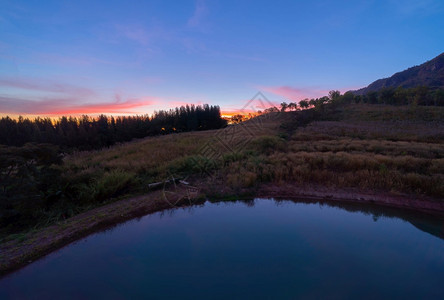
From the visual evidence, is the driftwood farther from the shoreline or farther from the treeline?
the treeline

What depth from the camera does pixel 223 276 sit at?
3.35 metres

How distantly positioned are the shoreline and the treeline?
2045 cm

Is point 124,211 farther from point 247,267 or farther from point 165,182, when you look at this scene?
point 247,267

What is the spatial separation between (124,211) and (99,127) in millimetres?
37625

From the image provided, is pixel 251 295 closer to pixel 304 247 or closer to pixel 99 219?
pixel 304 247

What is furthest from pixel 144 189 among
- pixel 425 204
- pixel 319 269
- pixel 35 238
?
pixel 425 204

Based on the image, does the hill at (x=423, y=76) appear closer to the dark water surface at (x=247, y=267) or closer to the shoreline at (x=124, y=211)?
the shoreline at (x=124, y=211)

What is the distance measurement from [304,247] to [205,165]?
625 cm

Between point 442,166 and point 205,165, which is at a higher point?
point 205,165

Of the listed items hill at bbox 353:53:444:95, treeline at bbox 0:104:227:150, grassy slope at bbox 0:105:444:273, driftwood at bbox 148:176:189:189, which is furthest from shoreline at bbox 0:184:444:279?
hill at bbox 353:53:444:95

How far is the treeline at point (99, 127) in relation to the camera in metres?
28.8

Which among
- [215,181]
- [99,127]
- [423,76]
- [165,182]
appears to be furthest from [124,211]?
[423,76]

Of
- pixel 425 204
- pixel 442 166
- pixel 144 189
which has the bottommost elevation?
pixel 425 204

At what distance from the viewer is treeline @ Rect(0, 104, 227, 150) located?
1136 inches
